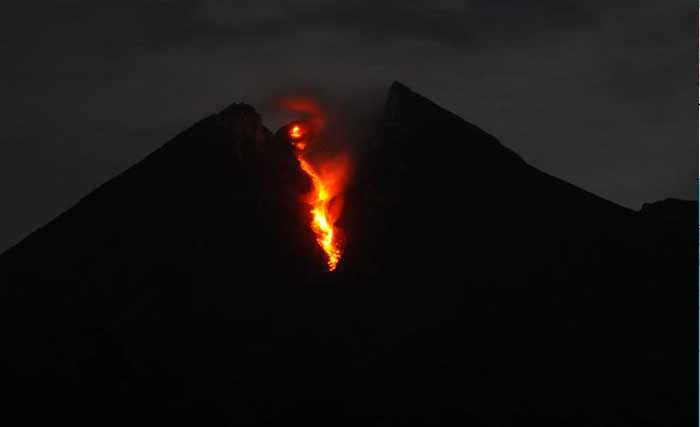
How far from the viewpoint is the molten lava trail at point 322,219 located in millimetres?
49031

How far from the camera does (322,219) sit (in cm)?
5169

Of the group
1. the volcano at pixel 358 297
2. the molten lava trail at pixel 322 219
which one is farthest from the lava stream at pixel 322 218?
the volcano at pixel 358 297

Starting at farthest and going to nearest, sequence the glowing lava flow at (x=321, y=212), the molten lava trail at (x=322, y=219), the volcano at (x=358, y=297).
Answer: the glowing lava flow at (x=321, y=212) < the molten lava trail at (x=322, y=219) < the volcano at (x=358, y=297)

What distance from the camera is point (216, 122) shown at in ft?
177

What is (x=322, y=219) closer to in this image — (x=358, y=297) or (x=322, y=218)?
(x=322, y=218)

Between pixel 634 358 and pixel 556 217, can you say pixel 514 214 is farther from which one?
pixel 634 358

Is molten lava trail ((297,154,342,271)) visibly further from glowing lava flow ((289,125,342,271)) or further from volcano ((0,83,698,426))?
volcano ((0,83,698,426))

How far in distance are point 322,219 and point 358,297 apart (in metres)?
8.82

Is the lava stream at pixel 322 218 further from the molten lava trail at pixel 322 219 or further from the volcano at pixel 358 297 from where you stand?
the volcano at pixel 358 297

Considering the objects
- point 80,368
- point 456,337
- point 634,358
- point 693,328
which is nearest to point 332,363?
point 456,337

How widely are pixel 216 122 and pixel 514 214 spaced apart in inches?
834

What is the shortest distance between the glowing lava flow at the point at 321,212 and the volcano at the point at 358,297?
0.79m

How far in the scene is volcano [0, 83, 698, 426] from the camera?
128 feet

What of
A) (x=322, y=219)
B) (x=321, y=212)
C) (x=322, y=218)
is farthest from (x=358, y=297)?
(x=321, y=212)
